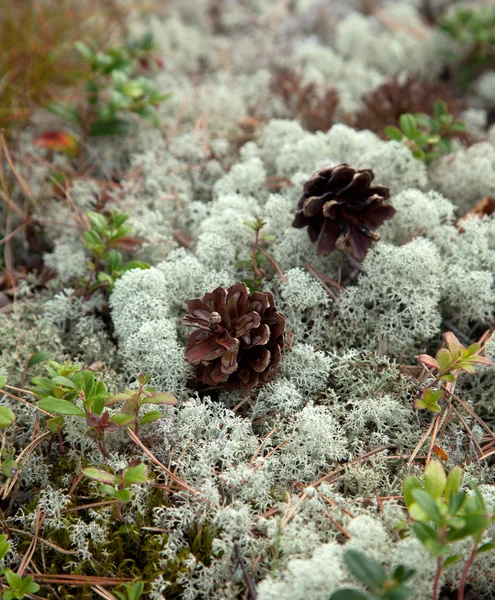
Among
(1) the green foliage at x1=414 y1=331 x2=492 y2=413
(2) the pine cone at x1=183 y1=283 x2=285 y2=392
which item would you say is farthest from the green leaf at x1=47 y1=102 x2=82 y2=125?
(1) the green foliage at x1=414 y1=331 x2=492 y2=413

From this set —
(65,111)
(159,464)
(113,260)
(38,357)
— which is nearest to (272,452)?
(159,464)

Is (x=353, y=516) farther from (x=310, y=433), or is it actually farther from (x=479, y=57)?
(x=479, y=57)

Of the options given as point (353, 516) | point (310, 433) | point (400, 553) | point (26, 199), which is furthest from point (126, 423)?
point (26, 199)

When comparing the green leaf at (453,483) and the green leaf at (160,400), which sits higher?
the green leaf at (453,483)

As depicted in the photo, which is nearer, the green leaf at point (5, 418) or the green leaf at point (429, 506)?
the green leaf at point (429, 506)

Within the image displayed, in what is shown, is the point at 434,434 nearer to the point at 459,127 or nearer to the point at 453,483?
the point at 453,483

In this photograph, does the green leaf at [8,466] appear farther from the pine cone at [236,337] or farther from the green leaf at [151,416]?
the pine cone at [236,337]

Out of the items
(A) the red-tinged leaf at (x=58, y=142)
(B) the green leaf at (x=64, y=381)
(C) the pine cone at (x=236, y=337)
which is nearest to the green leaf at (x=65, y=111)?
(A) the red-tinged leaf at (x=58, y=142)
